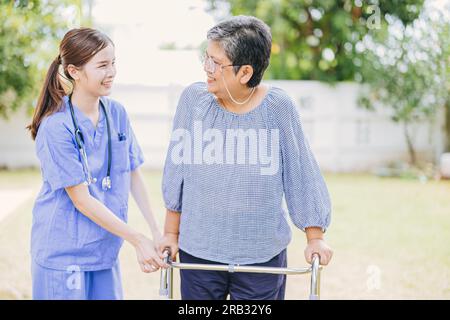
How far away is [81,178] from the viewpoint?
1.50m

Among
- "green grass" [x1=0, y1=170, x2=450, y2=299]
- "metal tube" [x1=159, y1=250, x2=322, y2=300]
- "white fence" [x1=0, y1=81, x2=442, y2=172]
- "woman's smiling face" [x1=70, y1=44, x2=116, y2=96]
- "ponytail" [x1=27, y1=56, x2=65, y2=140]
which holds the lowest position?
"green grass" [x1=0, y1=170, x2=450, y2=299]

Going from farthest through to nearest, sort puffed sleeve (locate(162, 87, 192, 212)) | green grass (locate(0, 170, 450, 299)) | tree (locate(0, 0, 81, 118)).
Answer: green grass (locate(0, 170, 450, 299)) < tree (locate(0, 0, 81, 118)) < puffed sleeve (locate(162, 87, 192, 212))

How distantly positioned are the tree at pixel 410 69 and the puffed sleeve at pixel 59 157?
84.5 inches

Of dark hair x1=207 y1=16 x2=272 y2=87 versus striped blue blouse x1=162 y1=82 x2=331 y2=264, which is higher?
dark hair x1=207 y1=16 x2=272 y2=87

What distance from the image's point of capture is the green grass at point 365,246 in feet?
10.0

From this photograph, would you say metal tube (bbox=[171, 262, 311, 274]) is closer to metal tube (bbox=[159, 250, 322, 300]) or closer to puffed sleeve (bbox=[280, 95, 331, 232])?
metal tube (bbox=[159, 250, 322, 300])

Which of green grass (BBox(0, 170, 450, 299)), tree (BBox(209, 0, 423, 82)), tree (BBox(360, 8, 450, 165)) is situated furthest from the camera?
tree (BBox(209, 0, 423, 82))

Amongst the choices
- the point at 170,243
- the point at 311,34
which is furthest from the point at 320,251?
the point at 311,34

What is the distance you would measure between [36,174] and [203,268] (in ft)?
14.3

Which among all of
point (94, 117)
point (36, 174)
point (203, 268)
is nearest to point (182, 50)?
point (36, 174)

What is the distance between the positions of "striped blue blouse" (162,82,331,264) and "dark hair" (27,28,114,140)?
25cm

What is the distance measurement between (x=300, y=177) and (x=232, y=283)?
0.30 meters

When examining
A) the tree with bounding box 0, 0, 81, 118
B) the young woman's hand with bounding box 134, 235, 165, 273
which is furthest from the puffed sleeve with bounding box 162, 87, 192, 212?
the tree with bounding box 0, 0, 81, 118

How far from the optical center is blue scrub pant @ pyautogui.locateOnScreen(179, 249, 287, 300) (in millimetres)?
1509
